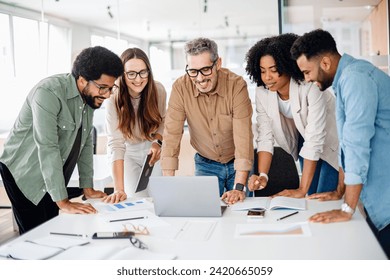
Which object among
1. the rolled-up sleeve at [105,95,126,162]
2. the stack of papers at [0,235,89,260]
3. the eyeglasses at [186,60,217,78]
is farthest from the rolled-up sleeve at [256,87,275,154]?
the stack of papers at [0,235,89,260]

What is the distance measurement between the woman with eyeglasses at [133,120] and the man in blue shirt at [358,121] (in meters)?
0.81

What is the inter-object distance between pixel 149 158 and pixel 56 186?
0.62 meters

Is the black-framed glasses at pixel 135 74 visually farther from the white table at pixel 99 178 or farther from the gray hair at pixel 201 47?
the white table at pixel 99 178

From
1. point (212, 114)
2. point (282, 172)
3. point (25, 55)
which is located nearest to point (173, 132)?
point (212, 114)

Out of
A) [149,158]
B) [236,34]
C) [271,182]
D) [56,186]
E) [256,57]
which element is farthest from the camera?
[236,34]

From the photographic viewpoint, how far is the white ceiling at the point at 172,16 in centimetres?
585

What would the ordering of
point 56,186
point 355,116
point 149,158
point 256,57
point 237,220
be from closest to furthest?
point 355,116 < point 237,220 < point 56,186 < point 256,57 < point 149,158

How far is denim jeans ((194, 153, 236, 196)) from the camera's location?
95.0 inches

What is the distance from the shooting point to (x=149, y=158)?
7.68 ft

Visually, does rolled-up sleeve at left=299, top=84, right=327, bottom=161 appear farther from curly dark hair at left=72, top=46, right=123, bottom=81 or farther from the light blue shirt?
curly dark hair at left=72, top=46, right=123, bottom=81

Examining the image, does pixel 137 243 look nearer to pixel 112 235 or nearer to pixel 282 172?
pixel 112 235

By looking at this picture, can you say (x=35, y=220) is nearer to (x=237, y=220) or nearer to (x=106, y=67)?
(x=106, y=67)
